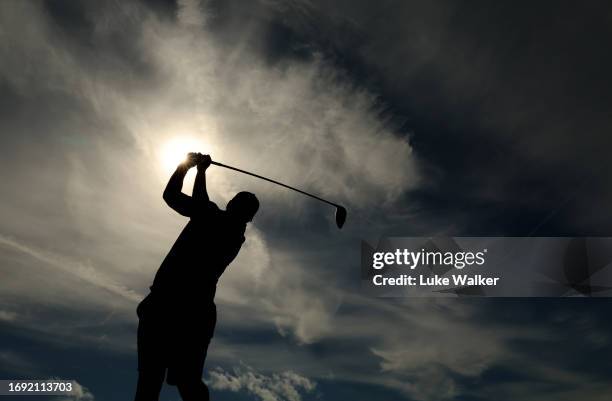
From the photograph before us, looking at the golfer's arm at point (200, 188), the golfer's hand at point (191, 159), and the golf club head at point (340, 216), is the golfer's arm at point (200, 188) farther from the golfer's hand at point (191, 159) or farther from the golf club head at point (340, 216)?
the golf club head at point (340, 216)

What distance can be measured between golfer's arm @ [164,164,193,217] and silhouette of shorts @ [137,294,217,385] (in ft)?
2.81

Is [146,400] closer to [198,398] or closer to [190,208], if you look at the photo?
[198,398]

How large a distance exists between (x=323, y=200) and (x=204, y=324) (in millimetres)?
3467

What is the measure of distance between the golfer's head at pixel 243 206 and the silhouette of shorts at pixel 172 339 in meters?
0.99

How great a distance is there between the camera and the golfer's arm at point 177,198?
192 inches

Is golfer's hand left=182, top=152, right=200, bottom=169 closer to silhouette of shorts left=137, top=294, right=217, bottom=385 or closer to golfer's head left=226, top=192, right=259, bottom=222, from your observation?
golfer's head left=226, top=192, right=259, bottom=222

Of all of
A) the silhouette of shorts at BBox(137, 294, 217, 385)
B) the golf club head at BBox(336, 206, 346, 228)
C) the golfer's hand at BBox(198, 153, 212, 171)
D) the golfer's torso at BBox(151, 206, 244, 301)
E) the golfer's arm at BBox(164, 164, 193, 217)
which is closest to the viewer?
the silhouette of shorts at BBox(137, 294, 217, 385)

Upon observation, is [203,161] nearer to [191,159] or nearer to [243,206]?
[191,159]

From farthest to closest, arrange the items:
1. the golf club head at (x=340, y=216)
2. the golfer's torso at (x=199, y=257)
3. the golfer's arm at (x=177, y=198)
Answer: the golf club head at (x=340, y=216) → the golfer's arm at (x=177, y=198) → the golfer's torso at (x=199, y=257)

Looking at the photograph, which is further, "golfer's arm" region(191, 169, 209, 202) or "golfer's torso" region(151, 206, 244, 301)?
"golfer's arm" region(191, 169, 209, 202)

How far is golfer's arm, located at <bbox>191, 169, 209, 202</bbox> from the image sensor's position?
514 cm

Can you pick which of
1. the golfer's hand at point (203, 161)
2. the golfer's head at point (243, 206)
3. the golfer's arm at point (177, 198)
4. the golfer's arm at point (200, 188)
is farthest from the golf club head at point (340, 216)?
the golfer's arm at point (177, 198)

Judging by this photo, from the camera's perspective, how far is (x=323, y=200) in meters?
7.90

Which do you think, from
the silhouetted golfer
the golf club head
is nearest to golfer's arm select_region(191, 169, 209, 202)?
the silhouetted golfer
